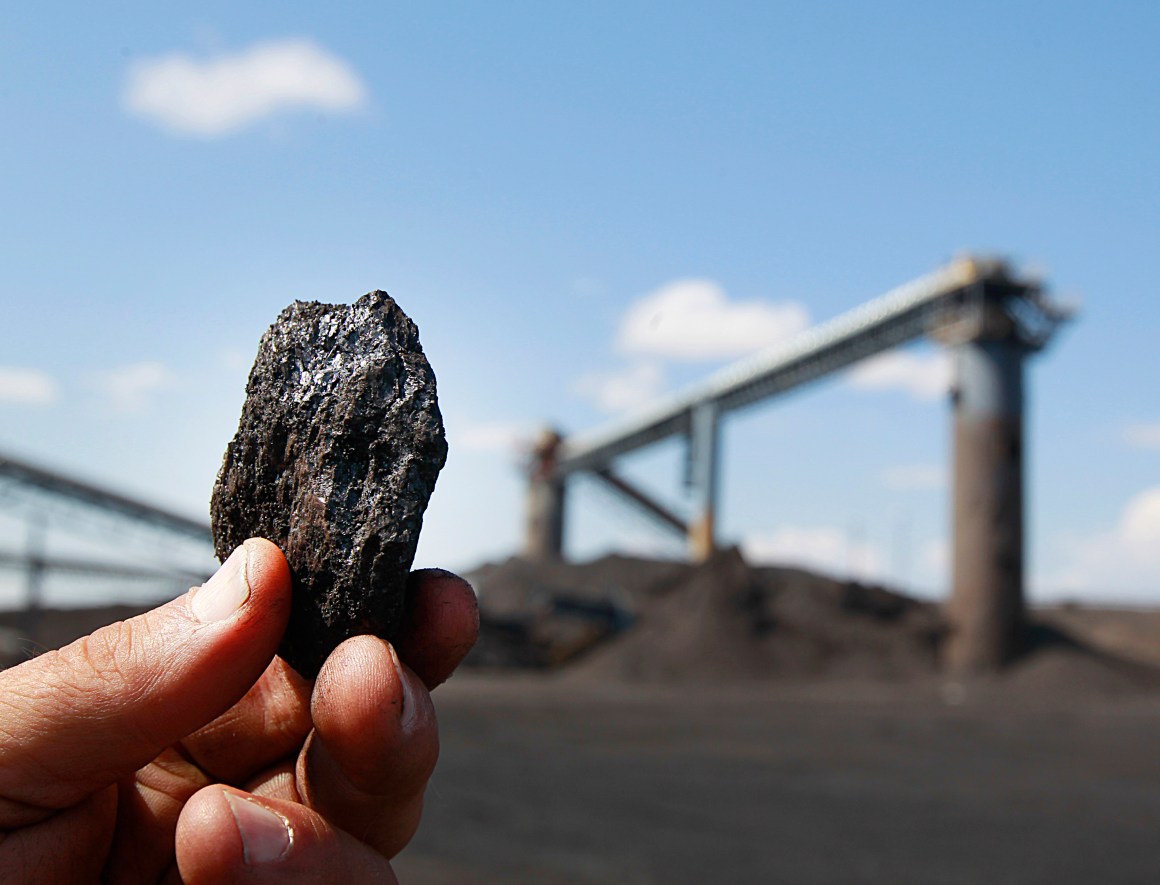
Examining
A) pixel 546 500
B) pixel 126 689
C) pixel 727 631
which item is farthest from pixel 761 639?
pixel 126 689

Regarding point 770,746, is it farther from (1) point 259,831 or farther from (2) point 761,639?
(1) point 259,831

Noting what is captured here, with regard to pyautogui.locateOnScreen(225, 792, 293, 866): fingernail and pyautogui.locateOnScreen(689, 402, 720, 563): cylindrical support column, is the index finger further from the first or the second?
pyautogui.locateOnScreen(689, 402, 720, 563): cylindrical support column

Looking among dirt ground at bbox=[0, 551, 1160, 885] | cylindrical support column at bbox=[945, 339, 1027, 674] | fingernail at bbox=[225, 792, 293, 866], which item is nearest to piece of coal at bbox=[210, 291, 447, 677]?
fingernail at bbox=[225, 792, 293, 866]

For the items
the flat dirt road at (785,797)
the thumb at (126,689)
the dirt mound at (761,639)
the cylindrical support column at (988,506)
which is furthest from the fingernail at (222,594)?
the cylindrical support column at (988,506)

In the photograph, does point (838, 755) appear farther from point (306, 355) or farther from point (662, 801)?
point (306, 355)

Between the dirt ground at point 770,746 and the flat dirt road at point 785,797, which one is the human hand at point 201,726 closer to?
the dirt ground at point 770,746

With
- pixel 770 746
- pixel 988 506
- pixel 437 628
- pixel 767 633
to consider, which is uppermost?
pixel 988 506
